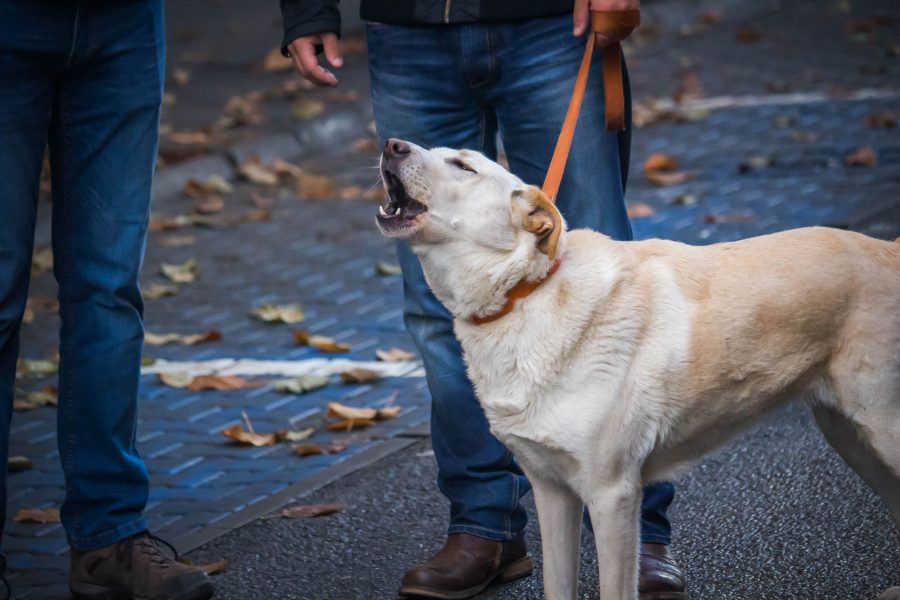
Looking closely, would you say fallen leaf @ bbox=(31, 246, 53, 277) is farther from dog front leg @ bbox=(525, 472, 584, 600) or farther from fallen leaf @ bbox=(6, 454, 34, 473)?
dog front leg @ bbox=(525, 472, 584, 600)

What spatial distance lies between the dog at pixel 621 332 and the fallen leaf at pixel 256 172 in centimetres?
669

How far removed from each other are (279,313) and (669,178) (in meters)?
3.15

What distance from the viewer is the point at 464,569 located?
3.84 metres

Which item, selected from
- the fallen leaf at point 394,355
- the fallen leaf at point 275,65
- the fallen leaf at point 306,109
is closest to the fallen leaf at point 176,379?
the fallen leaf at point 394,355

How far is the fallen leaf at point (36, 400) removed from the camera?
5.80 metres

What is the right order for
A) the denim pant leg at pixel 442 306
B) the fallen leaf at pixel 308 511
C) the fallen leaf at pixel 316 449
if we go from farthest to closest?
the fallen leaf at pixel 316 449 → the fallen leaf at pixel 308 511 → the denim pant leg at pixel 442 306

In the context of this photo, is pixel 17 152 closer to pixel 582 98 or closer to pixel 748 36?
pixel 582 98

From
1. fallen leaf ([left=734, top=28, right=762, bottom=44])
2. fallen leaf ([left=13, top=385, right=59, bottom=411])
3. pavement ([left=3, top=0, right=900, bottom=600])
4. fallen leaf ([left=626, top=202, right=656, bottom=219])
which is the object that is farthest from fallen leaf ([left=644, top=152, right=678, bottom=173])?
fallen leaf ([left=13, top=385, right=59, bottom=411])

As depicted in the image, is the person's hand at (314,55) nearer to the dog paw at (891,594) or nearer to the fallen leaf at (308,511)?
the fallen leaf at (308,511)

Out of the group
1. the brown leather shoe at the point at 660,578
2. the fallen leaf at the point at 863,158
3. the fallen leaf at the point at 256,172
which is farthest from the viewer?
the fallen leaf at the point at 256,172

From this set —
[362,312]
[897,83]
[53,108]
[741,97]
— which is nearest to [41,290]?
[362,312]

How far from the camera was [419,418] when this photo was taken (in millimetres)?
5375

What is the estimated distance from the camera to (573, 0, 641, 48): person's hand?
354cm

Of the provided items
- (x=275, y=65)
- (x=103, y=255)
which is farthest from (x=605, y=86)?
(x=275, y=65)
